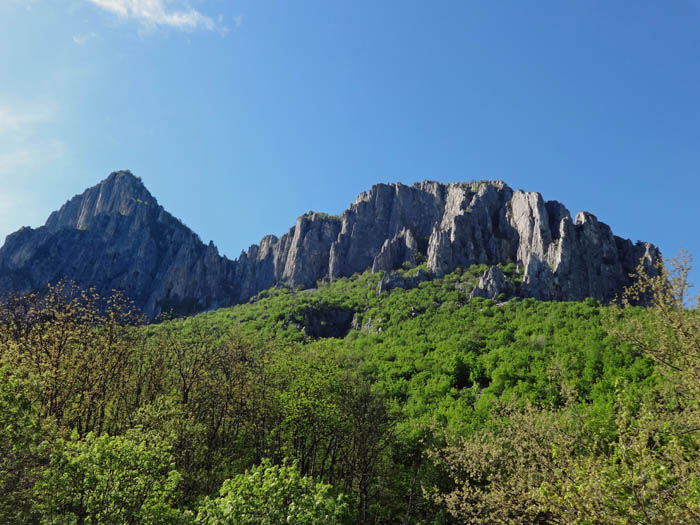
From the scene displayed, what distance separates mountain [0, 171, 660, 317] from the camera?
85062mm

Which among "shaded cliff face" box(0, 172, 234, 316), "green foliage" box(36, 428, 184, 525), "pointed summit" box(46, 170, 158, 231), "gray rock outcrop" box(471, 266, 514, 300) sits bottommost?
"green foliage" box(36, 428, 184, 525)

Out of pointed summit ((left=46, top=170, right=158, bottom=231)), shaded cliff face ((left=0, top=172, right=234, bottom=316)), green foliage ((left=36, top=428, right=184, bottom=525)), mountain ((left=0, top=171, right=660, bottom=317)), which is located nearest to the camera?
green foliage ((left=36, top=428, right=184, bottom=525))

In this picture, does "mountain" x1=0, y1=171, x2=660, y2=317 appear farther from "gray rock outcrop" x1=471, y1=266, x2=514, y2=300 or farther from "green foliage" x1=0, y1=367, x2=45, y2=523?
"green foliage" x1=0, y1=367, x2=45, y2=523

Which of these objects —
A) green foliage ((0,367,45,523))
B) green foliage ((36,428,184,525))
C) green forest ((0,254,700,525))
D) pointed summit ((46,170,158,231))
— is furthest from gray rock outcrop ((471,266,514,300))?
pointed summit ((46,170,158,231))

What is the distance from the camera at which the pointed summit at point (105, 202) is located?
164 m

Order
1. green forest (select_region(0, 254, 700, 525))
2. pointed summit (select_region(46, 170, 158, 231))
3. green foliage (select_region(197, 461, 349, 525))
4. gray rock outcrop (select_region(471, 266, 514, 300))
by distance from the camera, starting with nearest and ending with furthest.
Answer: green forest (select_region(0, 254, 700, 525)), green foliage (select_region(197, 461, 349, 525)), gray rock outcrop (select_region(471, 266, 514, 300)), pointed summit (select_region(46, 170, 158, 231))

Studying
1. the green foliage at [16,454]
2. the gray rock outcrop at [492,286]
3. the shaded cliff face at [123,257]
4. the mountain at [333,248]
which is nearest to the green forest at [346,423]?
the green foliage at [16,454]

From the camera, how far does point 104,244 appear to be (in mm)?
151500

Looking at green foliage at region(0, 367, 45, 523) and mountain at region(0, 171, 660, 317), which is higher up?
mountain at region(0, 171, 660, 317)

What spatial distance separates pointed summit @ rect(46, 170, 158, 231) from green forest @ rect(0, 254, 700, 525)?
15513 cm

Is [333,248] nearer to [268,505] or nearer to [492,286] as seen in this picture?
[492,286]

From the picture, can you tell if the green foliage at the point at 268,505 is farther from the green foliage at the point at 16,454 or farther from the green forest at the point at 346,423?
the green foliage at the point at 16,454

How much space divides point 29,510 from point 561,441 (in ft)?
62.9

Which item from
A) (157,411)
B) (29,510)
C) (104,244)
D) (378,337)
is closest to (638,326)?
(29,510)
